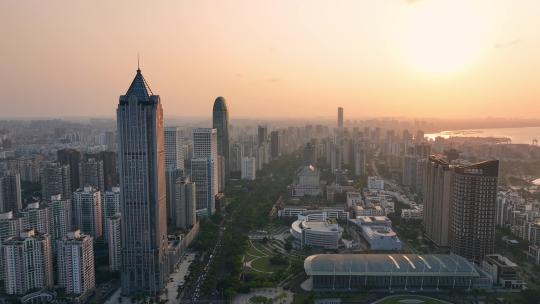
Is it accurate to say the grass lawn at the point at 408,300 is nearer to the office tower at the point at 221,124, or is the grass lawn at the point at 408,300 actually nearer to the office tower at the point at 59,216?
the office tower at the point at 59,216

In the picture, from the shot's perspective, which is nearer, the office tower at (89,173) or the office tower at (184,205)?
the office tower at (184,205)

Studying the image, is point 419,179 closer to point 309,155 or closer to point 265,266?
point 309,155

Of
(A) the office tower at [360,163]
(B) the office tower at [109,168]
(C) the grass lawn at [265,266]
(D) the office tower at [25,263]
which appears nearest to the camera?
(D) the office tower at [25,263]

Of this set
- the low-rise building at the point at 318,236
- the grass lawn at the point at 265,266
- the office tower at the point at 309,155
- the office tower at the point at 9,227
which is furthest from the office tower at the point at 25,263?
the office tower at the point at 309,155

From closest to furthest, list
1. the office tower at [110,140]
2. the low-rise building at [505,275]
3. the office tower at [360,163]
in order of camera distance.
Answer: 1. the low-rise building at [505,275]
2. the office tower at [360,163]
3. the office tower at [110,140]

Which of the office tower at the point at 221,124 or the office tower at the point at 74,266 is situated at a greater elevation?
the office tower at the point at 221,124

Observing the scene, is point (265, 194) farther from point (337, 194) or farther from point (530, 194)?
point (530, 194)

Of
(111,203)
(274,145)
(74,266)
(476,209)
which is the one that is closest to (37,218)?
(111,203)
